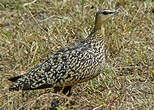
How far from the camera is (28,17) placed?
709cm

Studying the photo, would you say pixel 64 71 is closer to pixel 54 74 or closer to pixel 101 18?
pixel 54 74

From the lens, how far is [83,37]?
6.15 meters

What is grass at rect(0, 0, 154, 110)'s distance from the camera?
190 inches

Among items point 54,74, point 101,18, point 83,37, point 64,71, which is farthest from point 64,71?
point 83,37

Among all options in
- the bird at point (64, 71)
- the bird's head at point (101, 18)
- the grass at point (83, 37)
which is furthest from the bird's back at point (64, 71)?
the bird's head at point (101, 18)

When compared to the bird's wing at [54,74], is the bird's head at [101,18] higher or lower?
higher

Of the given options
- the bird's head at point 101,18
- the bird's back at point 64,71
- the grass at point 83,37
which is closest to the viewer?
the bird's back at point 64,71

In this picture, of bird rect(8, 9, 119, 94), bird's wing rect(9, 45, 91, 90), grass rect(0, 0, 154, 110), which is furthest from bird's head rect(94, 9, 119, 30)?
grass rect(0, 0, 154, 110)

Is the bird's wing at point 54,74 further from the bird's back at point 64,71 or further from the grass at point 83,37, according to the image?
the grass at point 83,37

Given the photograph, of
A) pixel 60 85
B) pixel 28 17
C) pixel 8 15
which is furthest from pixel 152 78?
pixel 8 15

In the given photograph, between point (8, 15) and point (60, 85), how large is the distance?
311 centimetres

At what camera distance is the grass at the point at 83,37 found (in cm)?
484

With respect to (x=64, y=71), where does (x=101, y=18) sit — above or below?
above

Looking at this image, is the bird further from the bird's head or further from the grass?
the bird's head
